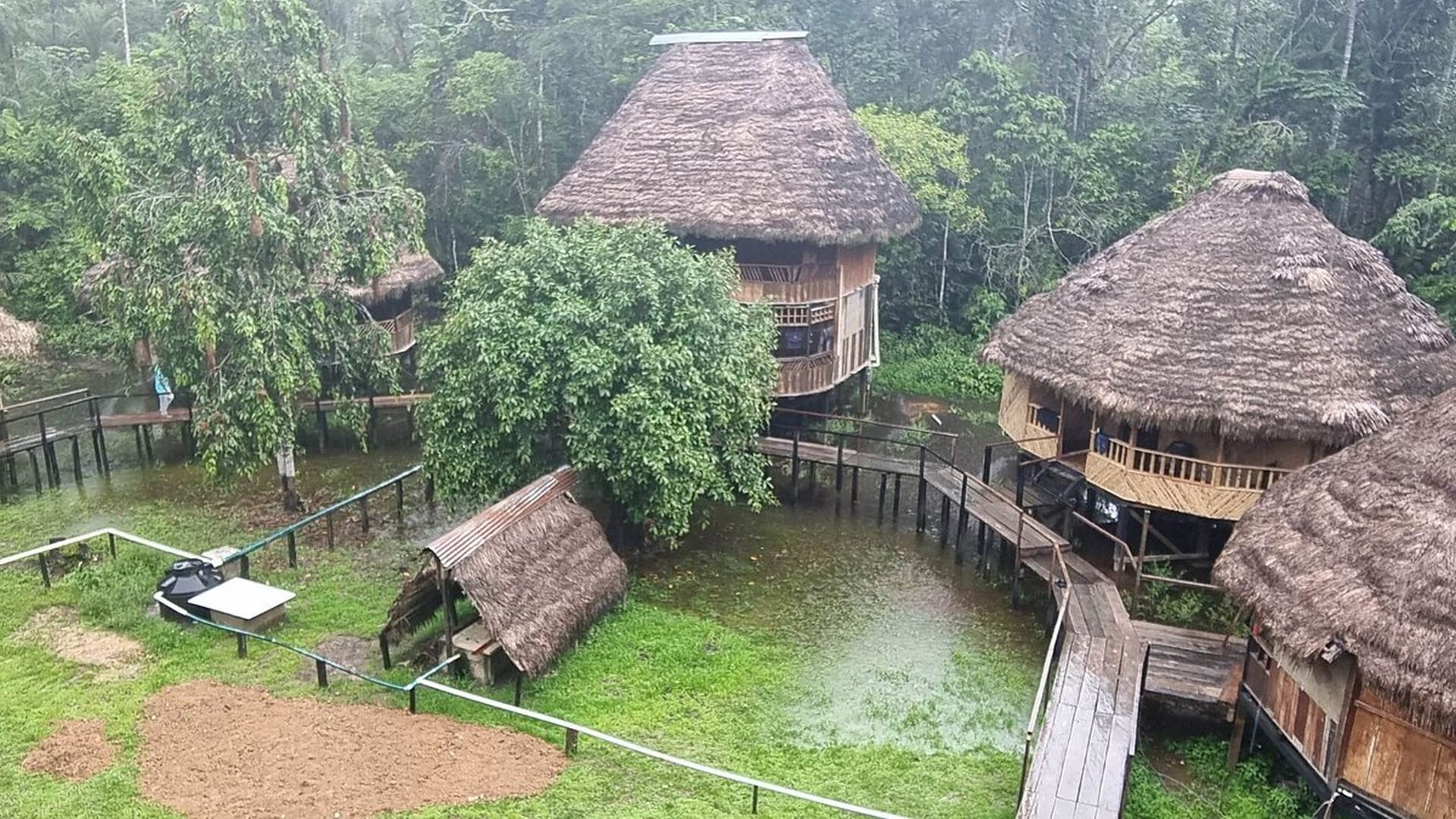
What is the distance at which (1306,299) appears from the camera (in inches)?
694

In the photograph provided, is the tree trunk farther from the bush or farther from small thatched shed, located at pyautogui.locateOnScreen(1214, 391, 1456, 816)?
small thatched shed, located at pyautogui.locateOnScreen(1214, 391, 1456, 816)

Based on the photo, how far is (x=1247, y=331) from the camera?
17594 millimetres

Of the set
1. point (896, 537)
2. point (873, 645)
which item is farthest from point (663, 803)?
point (896, 537)

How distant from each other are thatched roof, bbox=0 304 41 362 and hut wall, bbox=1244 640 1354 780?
2396 centimetres

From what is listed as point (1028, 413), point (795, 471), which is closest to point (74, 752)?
point (795, 471)

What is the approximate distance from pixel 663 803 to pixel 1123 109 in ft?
92.4

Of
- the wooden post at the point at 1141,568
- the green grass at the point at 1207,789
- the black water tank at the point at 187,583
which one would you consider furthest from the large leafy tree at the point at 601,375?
the green grass at the point at 1207,789

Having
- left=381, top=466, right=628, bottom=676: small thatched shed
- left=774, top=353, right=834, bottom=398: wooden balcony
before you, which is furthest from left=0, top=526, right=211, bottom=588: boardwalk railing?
left=774, top=353, right=834, bottom=398: wooden balcony

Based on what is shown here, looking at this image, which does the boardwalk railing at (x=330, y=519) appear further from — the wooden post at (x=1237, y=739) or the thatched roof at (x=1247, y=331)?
the wooden post at (x=1237, y=739)

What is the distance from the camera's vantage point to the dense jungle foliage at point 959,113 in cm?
2723

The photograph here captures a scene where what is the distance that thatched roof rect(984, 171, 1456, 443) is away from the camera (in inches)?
664

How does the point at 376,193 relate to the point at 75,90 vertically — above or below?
below

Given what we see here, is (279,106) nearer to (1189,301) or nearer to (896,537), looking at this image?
(896,537)

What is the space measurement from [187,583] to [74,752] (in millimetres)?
3982
